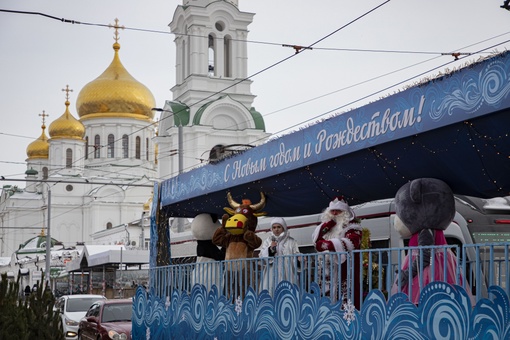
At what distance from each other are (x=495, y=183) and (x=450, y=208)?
2.64 ft

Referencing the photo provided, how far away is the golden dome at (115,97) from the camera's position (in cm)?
7981

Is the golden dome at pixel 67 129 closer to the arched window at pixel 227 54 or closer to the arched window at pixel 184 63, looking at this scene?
the arched window at pixel 184 63

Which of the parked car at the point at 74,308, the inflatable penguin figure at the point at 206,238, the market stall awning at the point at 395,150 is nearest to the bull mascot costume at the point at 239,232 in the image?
the market stall awning at the point at 395,150

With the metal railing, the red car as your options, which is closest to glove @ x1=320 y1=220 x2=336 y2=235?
the metal railing

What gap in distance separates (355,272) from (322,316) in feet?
1.77

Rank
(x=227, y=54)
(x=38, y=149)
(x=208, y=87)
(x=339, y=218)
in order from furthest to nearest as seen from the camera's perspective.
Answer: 1. (x=38, y=149)
2. (x=227, y=54)
3. (x=208, y=87)
4. (x=339, y=218)

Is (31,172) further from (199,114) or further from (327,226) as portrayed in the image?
(327,226)

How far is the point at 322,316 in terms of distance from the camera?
26.8 feet

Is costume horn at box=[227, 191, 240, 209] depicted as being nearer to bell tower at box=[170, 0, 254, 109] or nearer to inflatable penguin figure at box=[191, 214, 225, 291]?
inflatable penguin figure at box=[191, 214, 225, 291]

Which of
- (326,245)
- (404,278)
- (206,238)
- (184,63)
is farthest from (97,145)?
(404,278)

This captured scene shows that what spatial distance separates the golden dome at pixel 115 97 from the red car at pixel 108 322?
6344 centimetres

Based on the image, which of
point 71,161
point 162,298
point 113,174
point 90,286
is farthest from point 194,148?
point 162,298

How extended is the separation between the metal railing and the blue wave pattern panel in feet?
0.36

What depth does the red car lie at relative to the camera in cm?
1534
